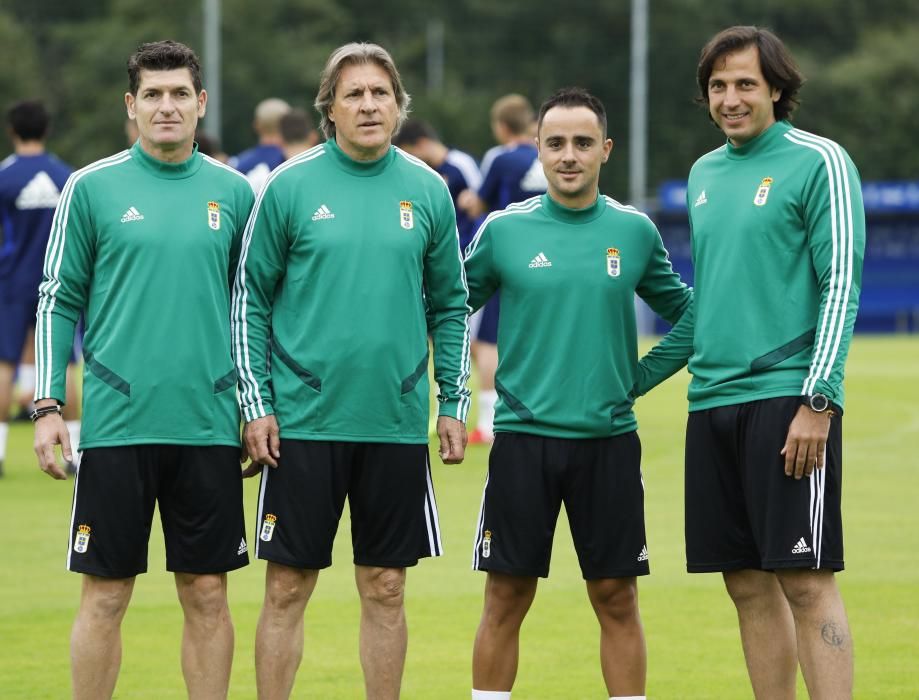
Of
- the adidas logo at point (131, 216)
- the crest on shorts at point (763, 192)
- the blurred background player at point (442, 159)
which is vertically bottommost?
the adidas logo at point (131, 216)

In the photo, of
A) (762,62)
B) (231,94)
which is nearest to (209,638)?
(762,62)

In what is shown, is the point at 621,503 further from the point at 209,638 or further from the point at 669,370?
the point at 209,638

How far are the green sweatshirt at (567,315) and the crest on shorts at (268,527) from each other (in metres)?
0.91

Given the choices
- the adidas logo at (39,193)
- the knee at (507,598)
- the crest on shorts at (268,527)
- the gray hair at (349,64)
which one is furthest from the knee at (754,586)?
the adidas logo at (39,193)

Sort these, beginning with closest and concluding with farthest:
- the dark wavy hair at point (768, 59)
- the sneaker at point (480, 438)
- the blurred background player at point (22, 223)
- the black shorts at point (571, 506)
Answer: the dark wavy hair at point (768, 59)
the black shorts at point (571, 506)
the blurred background player at point (22, 223)
the sneaker at point (480, 438)

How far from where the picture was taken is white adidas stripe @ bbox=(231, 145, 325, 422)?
5738 millimetres

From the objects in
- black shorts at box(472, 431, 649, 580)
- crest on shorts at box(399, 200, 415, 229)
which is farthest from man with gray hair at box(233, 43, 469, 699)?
black shorts at box(472, 431, 649, 580)

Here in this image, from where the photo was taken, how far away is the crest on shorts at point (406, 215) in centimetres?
582

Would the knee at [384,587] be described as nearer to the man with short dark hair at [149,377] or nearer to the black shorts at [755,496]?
the man with short dark hair at [149,377]

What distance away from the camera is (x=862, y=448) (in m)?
14.2

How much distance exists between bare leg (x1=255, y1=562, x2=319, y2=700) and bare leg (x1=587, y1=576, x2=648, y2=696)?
1073 mm

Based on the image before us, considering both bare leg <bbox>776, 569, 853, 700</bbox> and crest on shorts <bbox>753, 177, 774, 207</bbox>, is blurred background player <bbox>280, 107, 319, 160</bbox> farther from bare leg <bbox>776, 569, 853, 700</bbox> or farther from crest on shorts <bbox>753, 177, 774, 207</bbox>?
bare leg <bbox>776, 569, 853, 700</bbox>

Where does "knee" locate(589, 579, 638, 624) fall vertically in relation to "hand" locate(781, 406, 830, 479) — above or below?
below

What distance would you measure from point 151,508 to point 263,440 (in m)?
0.46
